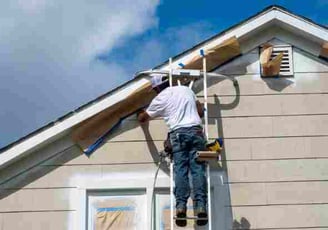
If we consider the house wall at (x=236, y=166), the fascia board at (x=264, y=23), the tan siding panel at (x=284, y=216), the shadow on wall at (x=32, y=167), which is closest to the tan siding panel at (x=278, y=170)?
the house wall at (x=236, y=166)

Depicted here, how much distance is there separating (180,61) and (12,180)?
2291 mm

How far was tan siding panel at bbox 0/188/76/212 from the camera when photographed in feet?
23.7

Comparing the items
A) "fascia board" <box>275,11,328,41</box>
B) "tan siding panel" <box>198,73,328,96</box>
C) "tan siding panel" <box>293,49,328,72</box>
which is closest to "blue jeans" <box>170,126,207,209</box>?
"tan siding panel" <box>198,73,328,96</box>

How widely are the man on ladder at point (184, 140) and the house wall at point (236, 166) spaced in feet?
1.57

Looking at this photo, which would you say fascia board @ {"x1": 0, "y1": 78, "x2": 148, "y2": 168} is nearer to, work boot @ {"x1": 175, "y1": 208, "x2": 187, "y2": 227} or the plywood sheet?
the plywood sheet

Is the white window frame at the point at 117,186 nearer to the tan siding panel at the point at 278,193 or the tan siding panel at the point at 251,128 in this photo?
the tan siding panel at the point at 251,128

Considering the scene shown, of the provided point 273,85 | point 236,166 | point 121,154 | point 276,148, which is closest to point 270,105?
point 273,85

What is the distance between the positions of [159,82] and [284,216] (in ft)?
6.51

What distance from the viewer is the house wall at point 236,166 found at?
23.6 feet

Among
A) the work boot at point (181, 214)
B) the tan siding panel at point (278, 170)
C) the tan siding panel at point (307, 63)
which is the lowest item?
the work boot at point (181, 214)

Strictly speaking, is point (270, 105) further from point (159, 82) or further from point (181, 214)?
point (181, 214)

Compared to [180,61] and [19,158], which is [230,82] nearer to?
[180,61]

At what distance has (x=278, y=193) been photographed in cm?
723

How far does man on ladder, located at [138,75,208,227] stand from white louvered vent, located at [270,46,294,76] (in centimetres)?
117
